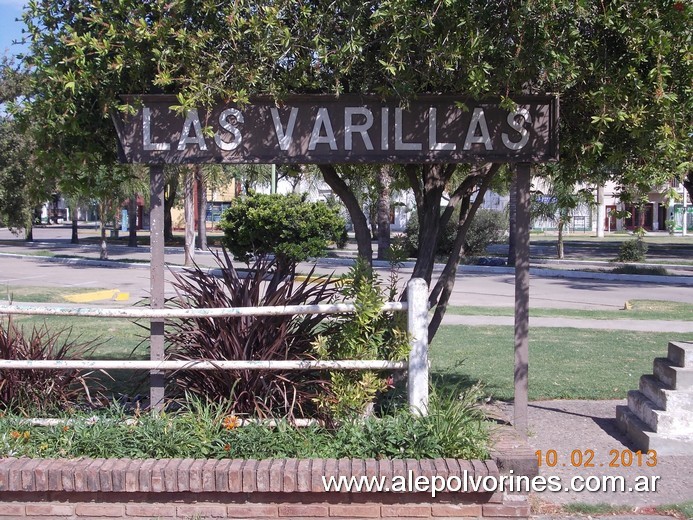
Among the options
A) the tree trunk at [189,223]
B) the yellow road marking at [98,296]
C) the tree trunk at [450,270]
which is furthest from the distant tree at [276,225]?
the tree trunk at [450,270]

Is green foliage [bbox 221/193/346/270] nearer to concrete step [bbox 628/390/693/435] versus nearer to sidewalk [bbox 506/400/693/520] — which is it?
sidewalk [bbox 506/400/693/520]

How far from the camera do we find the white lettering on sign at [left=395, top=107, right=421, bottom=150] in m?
5.63

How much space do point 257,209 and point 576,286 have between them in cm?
1039

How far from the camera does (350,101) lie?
564 centimetres

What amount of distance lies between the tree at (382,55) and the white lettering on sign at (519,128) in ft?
0.65

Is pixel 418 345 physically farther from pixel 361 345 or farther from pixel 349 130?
pixel 349 130

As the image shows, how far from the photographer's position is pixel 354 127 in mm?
5648

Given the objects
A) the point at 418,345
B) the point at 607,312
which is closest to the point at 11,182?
the point at 607,312

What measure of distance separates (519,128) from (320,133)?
1513 millimetres

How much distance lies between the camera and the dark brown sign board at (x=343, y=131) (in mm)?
5633

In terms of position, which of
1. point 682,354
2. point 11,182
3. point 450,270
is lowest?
point 682,354

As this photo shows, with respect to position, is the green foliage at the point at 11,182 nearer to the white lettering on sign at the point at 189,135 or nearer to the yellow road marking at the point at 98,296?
the yellow road marking at the point at 98,296

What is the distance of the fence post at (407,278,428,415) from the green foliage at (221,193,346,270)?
18542 mm

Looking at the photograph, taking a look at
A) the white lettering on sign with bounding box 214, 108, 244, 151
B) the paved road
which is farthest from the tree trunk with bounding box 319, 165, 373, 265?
the paved road
